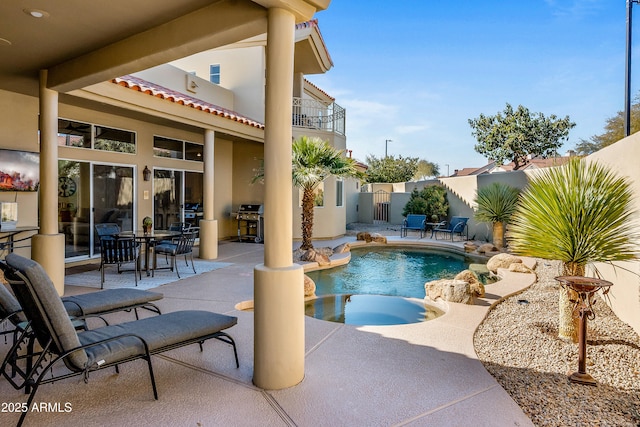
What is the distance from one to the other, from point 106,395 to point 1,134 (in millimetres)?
6708

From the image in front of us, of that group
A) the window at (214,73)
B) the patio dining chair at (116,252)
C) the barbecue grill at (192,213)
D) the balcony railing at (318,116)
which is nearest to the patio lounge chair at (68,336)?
the patio dining chair at (116,252)

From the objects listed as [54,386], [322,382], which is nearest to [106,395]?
[54,386]

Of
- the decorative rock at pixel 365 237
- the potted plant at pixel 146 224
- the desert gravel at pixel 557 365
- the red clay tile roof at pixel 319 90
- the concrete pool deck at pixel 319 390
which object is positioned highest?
the red clay tile roof at pixel 319 90

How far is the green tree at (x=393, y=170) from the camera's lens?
1507 inches

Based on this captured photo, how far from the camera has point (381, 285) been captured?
28.1 feet

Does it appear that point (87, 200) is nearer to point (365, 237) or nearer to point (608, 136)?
point (365, 237)

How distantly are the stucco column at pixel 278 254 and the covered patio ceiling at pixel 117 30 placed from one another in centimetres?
42

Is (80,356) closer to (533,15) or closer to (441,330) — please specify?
(441,330)

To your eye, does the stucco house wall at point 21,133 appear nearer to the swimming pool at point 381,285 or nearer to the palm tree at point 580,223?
the swimming pool at point 381,285

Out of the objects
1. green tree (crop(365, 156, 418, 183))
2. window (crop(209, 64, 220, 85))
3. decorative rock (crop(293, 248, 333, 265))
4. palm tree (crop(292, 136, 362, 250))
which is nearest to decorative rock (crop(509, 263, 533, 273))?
decorative rock (crop(293, 248, 333, 265))

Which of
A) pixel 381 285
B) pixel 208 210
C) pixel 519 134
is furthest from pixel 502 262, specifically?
pixel 519 134

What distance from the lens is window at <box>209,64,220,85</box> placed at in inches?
593

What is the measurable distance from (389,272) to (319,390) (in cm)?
686

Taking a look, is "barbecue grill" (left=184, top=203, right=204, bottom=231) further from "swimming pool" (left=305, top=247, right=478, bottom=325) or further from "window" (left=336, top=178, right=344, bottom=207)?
"window" (left=336, top=178, right=344, bottom=207)
